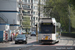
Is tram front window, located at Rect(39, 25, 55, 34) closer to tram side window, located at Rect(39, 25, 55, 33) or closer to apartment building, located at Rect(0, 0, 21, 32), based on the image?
tram side window, located at Rect(39, 25, 55, 33)

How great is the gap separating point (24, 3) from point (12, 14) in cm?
6632

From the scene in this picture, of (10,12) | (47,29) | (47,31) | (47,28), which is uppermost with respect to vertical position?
(10,12)

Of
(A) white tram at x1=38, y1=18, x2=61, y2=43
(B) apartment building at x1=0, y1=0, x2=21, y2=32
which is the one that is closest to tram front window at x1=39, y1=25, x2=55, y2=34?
(A) white tram at x1=38, y1=18, x2=61, y2=43

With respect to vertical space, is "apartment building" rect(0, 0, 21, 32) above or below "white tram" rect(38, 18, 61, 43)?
above

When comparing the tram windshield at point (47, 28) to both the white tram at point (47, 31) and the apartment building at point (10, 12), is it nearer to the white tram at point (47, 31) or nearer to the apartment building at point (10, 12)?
the white tram at point (47, 31)

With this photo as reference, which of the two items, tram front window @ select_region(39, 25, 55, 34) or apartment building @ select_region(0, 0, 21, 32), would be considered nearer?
tram front window @ select_region(39, 25, 55, 34)

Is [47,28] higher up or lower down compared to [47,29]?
higher up

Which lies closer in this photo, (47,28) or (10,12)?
(47,28)

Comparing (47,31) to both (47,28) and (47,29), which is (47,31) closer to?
(47,29)

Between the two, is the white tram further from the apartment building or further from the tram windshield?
the apartment building

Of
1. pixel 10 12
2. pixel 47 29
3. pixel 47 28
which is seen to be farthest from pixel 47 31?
pixel 10 12

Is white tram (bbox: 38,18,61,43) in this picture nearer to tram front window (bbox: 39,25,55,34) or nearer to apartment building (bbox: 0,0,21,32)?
tram front window (bbox: 39,25,55,34)

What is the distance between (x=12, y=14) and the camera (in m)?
61.1

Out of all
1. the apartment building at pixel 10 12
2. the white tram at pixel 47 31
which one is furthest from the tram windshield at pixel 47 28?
the apartment building at pixel 10 12
